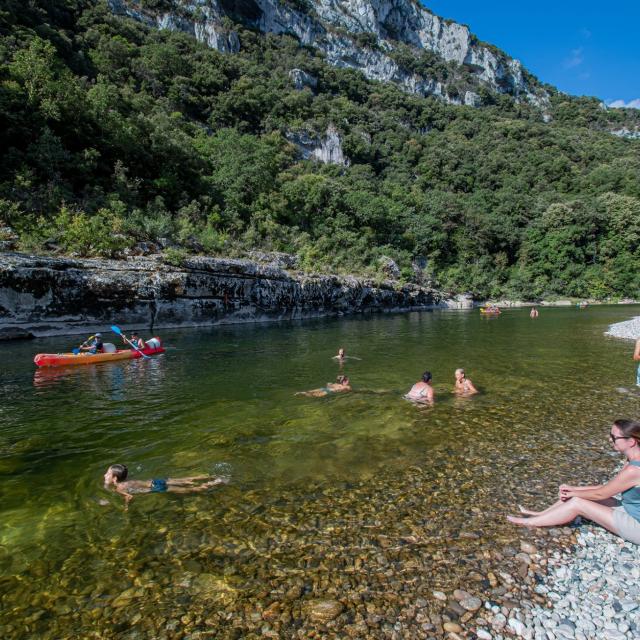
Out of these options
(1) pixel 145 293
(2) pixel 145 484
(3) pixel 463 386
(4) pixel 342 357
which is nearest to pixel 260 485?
(2) pixel 145 484

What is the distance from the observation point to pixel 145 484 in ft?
20.8

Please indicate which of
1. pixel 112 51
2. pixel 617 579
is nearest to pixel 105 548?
pixel 617 579

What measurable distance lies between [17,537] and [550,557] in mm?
6745

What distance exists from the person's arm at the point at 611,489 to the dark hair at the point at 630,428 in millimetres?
382

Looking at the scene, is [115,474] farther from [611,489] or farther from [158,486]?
[611,489]

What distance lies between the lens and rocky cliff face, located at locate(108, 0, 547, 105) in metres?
95.6

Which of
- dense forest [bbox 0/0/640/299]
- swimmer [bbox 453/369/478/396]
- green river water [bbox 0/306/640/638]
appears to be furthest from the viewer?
dense forest [bbox 0/0/640/299]

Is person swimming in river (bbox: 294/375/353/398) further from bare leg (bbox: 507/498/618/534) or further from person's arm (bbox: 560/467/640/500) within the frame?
person's arm (bbox: 560/467/640/500)

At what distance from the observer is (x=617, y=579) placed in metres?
4.10

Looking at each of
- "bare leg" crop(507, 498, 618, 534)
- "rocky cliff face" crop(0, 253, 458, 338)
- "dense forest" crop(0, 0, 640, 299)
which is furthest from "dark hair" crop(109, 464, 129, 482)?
"dense forest" crop(0, 0, 640, 299)

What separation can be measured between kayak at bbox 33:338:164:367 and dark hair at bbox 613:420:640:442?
18.2 meters

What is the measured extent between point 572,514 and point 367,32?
174m

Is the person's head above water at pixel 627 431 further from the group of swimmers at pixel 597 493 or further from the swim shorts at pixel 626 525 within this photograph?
the swim shorts at pixel 626 525

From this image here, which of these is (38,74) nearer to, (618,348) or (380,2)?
(618,348)
